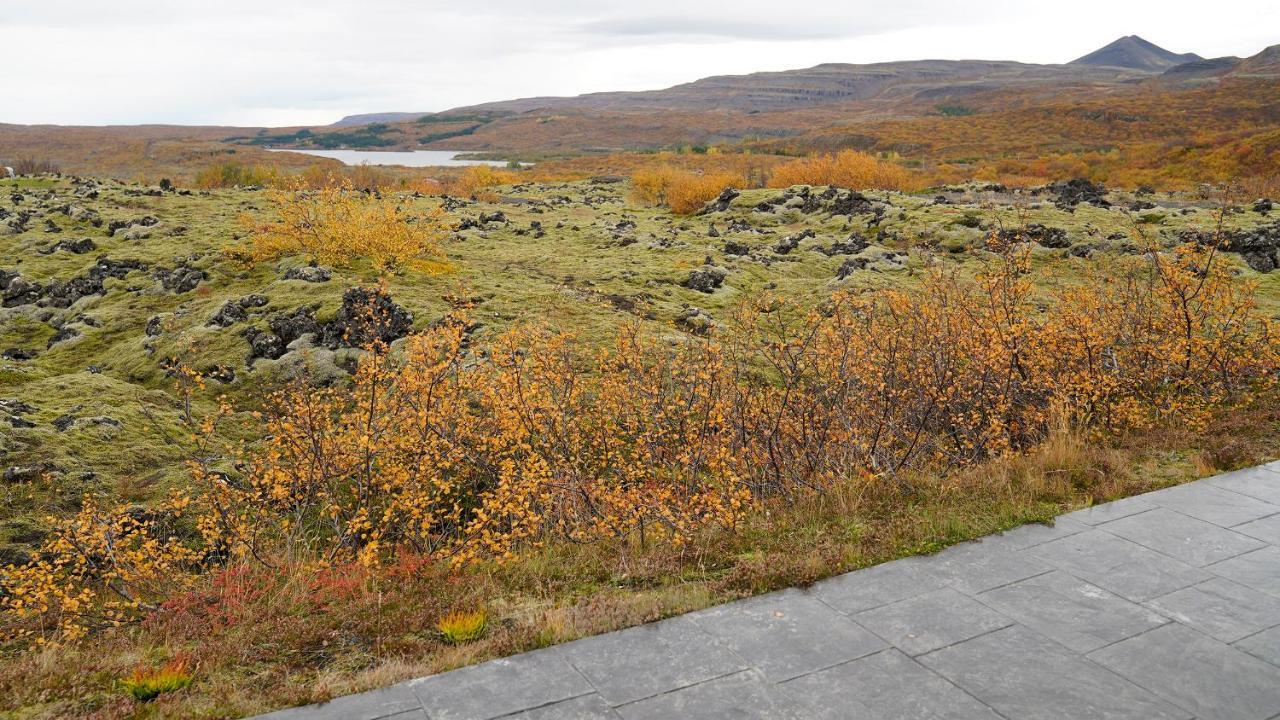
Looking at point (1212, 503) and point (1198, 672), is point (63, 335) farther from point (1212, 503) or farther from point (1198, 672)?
point (1212, 503)

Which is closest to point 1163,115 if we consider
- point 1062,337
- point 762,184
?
point 762,184

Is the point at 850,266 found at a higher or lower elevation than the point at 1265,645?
higher

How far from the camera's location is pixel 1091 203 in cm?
3291

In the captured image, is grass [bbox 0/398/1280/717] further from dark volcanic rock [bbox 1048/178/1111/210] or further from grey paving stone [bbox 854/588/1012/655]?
dark volcanic rock [bbox 1048/178/1111/210]

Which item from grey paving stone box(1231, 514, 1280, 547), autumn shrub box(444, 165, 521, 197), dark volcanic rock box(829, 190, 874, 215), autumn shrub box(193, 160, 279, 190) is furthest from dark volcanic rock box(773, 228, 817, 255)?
autumn shrub box(193, 160, 279, 190)

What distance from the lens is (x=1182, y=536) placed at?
8227 mm

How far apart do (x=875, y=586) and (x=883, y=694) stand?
6.02ft

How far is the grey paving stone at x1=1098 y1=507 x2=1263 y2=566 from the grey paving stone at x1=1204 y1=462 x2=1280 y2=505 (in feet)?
4.59

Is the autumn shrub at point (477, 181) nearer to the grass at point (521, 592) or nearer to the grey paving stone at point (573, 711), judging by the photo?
the grass at point (521, 592)

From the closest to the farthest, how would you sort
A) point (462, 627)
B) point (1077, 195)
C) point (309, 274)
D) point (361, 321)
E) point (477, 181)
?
point (462, 627) → point (361, 321) → point (309, 274) → point (1077, 195) → point (477, 181)

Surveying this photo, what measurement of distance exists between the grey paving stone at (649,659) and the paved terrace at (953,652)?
0.05 feet

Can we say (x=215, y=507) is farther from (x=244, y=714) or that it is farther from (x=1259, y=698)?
(x=1259, y=698)

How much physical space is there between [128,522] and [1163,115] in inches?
5073

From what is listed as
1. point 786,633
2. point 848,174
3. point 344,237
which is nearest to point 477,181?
point 848,174
